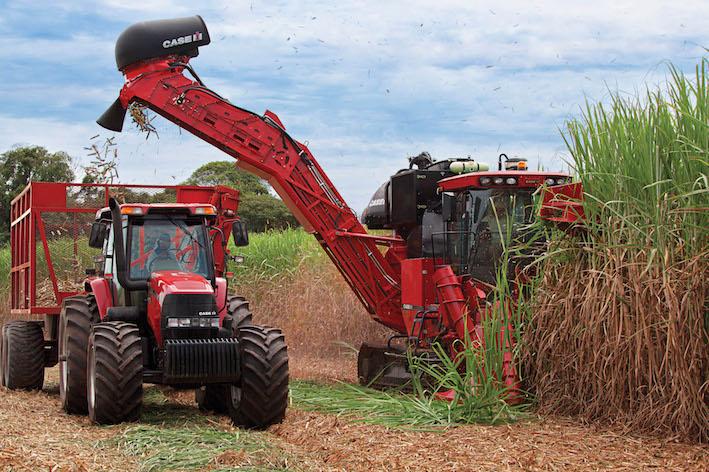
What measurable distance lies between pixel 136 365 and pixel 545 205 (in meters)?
3.63

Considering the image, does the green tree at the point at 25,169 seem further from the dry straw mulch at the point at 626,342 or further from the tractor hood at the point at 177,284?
the dry straw mulch at the point at 626,342

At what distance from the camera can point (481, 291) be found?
9578mm

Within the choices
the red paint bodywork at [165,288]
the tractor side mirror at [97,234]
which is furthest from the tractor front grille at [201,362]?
the tractor side mirror at [97,234]

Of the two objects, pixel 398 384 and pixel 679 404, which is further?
pixel 398 384

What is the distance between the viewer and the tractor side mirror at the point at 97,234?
9047 mm

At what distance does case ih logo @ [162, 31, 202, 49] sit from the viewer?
37.4 feet

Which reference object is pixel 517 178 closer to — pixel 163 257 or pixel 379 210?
pixel 379 210

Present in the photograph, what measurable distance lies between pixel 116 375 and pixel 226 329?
1.29 metres

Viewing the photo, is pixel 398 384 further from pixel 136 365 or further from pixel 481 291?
pixel 136 365

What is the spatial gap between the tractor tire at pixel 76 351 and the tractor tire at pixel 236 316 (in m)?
1.24

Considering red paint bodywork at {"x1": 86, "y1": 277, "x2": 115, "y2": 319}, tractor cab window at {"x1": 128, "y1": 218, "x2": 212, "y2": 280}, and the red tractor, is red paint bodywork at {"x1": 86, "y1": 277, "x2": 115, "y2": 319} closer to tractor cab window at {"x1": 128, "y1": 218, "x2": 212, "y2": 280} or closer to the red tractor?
the red tractor

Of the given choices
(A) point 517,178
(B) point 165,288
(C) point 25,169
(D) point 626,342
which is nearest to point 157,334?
(B) point 165,288

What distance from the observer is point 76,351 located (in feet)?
28.0

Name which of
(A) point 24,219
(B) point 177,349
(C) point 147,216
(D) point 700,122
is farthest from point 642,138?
(A) point 24,219
